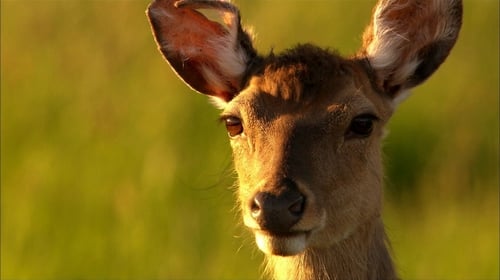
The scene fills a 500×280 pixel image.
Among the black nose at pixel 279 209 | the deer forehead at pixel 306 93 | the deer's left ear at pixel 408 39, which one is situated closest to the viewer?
the black nose at pixel 279 209

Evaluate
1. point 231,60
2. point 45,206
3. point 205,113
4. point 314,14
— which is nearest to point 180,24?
point 231,60

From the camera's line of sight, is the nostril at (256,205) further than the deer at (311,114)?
No

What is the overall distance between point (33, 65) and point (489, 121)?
505 centimetres

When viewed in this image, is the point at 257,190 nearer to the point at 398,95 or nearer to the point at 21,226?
the point at 398,95

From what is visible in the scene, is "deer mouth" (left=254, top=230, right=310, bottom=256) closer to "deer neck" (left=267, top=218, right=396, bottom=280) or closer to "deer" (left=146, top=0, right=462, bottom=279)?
"deer" (left=146, top=0, right=462, bottom=279)

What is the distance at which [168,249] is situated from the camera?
14195 mm

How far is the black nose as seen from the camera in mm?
8320

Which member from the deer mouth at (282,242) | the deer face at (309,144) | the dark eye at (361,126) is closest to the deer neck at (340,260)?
the deer face at (309,144)

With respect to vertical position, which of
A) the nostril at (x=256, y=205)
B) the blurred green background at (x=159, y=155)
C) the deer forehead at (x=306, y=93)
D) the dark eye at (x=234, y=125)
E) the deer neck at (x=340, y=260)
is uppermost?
the deer forehead at (x=306, y=93)

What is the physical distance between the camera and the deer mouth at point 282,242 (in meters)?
8.48

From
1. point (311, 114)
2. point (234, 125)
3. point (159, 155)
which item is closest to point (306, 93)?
point (311, 114)

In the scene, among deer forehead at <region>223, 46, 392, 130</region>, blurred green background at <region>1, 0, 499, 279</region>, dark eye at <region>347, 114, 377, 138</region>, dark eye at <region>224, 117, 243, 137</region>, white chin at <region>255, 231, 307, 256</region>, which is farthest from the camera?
blurred green background at <region>1, 0, 499, 279</region>

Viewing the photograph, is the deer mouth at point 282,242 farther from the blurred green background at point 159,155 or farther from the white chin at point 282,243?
the blurred green background at point 159,155

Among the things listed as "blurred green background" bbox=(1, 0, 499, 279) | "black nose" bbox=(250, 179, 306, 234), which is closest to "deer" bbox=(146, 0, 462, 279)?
"black nose" bbox=(250, 179, 306, 234)
